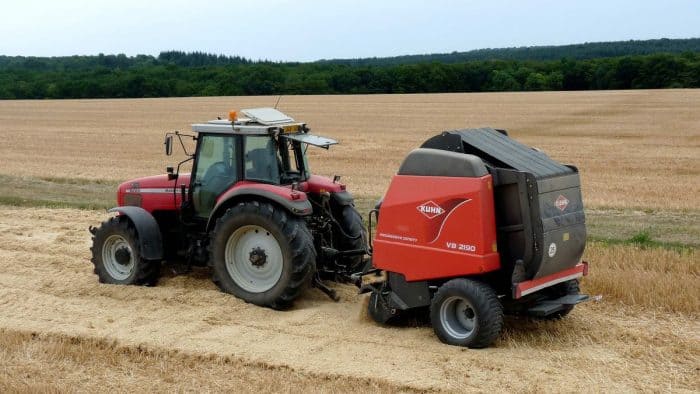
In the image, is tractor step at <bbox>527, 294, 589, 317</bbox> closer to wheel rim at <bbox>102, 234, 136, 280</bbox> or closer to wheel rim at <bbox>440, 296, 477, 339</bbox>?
wheel rim at <bbox>440, 296, 477, 339</bbox>

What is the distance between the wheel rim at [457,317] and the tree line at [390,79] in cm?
5582

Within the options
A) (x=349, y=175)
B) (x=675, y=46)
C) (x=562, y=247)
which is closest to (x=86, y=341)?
(x=562, y=247)

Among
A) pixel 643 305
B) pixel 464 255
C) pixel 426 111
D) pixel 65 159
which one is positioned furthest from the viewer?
pixel 426 111

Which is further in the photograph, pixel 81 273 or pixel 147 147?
pixel 147 147

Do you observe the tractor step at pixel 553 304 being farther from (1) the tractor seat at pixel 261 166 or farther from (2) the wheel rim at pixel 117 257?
(2) the wheel rim at pixel 117 257

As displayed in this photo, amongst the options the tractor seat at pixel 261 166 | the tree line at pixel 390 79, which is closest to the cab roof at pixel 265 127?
the tractor seat at pixel 261 166

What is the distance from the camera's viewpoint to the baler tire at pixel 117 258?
31.5 ft

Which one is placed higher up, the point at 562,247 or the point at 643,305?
the point at 562,247

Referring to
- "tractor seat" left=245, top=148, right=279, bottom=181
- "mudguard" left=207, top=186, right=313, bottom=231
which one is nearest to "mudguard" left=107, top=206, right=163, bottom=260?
"mudguard" left=207, top=186, right=313, bottom=231

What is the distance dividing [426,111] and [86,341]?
36.3 meters

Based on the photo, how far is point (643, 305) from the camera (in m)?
8.65

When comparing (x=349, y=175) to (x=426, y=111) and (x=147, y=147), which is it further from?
(x=426, y=111)

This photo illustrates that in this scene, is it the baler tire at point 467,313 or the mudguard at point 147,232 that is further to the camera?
the mudguard at point 147,232

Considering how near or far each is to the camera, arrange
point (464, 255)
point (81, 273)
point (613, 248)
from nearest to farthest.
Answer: point (464, 255) → point (81, 273) → point (613, 248)
